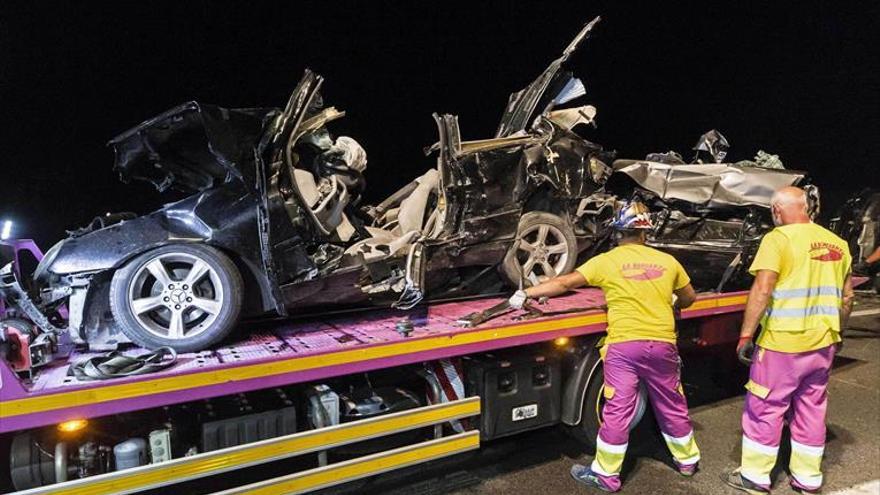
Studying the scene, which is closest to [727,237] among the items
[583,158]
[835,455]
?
[583,158]

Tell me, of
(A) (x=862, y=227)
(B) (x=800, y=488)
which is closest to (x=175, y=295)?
(B) (x=800, y=488)

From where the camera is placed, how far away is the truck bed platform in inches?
96.2

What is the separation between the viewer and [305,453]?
120 inches

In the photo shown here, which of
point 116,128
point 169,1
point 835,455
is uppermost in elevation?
point 169,1

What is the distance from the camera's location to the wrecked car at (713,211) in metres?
5.31

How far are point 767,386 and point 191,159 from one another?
4096 mm

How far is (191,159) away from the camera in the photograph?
3.60 meters

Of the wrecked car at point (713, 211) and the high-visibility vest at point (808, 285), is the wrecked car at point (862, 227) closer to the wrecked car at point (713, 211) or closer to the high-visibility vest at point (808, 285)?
the wrecked car at point (713, 211)

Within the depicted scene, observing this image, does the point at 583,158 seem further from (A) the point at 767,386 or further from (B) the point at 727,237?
(A) the point at 767,386

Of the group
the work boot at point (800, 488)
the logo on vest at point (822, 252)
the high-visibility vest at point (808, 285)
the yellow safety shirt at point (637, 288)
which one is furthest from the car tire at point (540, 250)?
the work boot at point (800, 488)

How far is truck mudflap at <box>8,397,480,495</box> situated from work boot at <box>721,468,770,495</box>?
179cm

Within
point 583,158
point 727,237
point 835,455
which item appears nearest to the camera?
point 835,455

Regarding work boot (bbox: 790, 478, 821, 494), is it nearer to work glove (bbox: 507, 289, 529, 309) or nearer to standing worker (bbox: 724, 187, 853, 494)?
standing worker (bbox: 724, 187, 853, 494)

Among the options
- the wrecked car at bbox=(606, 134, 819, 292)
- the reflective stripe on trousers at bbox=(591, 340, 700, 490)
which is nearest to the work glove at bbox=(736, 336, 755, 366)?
the reflective stripe on trousers at bbox=(591, 340, 700, 490)
